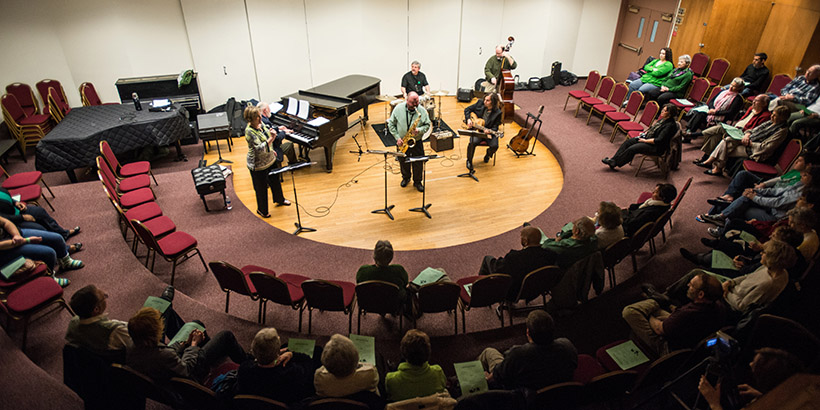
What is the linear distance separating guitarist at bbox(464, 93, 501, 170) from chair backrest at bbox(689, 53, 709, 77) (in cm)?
478

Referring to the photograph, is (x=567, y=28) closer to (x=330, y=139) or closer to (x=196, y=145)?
(x=330, y=139)

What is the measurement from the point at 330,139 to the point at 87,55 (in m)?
5.91

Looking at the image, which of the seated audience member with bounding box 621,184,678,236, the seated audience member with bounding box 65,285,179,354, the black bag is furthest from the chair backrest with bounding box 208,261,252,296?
the black bag

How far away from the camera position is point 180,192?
7004mm

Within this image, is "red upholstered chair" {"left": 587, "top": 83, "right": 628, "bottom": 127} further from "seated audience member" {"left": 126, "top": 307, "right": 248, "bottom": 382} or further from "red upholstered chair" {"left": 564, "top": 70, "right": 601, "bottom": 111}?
"seated audience member" {"left": 126, "top": 307, "right": 248, "bottom": 382}

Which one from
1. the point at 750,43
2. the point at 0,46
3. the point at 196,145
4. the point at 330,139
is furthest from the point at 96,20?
the point at 750,43

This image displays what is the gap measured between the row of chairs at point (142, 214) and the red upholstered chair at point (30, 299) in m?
0.93

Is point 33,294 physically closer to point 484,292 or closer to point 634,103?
point 484,292

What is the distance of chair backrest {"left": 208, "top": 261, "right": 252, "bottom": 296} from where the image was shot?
4.20 metres

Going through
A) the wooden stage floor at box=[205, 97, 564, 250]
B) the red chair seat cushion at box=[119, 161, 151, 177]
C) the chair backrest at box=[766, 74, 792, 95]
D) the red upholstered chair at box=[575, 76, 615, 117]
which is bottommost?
the wooden stage floor at box=[205, 97, 564, 250]

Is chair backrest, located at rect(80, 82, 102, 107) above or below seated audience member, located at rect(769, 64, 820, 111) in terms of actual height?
below

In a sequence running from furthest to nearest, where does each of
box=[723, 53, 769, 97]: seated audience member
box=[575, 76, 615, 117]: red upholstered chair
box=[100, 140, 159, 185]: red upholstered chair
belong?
1. box=[575, 76, 615, 117]: red upholstered chair
2. box=[723, 53, 769, 97]: seated audience member
3. box=[100, 140, 159, 185]: red upholstered chair

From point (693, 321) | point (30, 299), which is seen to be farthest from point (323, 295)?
point (693, 321)

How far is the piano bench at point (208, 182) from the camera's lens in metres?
6.43
